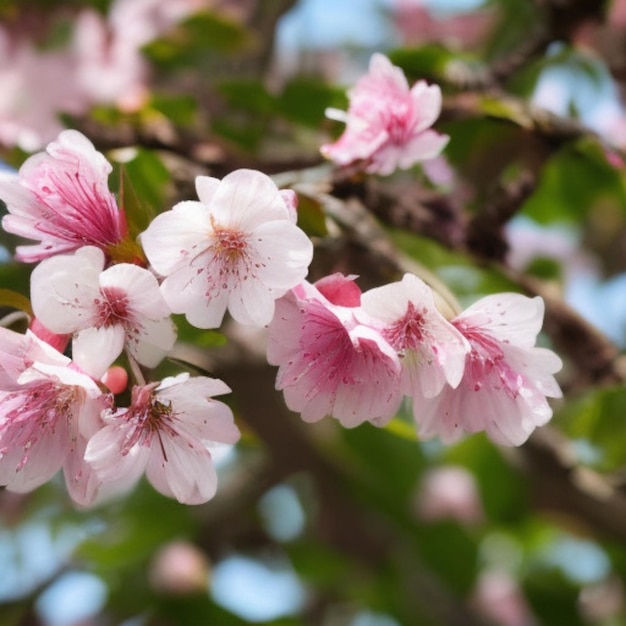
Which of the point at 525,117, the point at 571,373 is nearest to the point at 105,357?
the point at 525,117

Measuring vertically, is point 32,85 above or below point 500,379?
below

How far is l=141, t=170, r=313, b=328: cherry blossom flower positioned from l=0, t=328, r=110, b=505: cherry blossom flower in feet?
0.23

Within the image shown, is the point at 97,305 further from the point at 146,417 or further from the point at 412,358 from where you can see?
the point at 412,358

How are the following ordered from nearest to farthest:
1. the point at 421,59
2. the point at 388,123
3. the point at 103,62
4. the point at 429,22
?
the point at 388,123, the point at 421,59, the point at 103,62, the point at 429,22

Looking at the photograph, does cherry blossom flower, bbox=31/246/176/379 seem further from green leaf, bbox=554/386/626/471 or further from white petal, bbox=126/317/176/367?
green leaf, bbox=554/386/626/471

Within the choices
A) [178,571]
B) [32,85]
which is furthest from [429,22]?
[178,571]

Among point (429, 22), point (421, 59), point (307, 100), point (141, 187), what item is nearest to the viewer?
point (141, 187)

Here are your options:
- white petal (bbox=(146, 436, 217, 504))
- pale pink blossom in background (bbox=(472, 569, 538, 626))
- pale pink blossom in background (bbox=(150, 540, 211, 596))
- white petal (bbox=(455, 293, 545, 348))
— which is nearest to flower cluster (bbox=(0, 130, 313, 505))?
white petal (bbox=(146, 436, 217, 504))

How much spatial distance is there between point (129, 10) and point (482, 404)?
54.8 inches

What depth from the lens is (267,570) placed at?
183 cm

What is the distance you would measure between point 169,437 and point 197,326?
0.07 meters

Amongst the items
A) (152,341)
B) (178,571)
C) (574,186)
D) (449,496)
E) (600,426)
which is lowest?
(178,571)

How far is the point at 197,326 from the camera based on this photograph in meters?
0.54

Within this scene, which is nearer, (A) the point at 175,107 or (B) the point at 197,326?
(B) the point at 197,326
